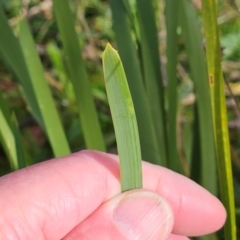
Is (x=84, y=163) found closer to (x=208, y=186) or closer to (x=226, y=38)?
(x=208, y=186)

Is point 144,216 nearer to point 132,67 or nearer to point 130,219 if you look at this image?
point 130,219

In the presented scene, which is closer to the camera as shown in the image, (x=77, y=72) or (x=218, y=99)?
(x=218, y=99)

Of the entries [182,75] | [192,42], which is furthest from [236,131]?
[192,42]

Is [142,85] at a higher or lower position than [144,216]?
higher

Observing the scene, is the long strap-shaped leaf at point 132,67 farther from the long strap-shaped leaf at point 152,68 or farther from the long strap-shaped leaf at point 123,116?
the long strap-shaped leaf at point 123,116

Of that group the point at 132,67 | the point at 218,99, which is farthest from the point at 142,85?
the point at 218,99
